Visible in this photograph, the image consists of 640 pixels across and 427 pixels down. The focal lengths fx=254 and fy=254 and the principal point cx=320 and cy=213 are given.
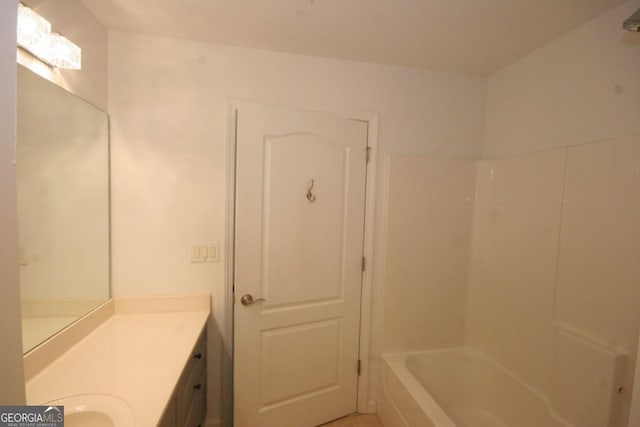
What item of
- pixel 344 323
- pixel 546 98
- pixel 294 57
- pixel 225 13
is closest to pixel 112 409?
pixel 344 323

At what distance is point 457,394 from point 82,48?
298 centimetres

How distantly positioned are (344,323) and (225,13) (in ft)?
6.18

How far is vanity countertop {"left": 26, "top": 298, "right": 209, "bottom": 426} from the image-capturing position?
845 millimetres

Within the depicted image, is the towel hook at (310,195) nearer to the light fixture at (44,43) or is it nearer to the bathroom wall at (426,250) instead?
the bathroom wall at (426,250)

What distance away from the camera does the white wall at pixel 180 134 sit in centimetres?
143

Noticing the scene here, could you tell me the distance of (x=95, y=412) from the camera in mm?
793

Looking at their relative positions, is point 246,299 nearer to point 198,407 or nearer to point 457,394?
point 198,407

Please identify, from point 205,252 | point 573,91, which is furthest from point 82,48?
point 573,91

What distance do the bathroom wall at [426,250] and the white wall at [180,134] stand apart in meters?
0.72

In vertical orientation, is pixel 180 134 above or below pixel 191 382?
above

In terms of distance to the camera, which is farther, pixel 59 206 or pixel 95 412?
pixel 59 206

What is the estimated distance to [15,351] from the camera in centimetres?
43

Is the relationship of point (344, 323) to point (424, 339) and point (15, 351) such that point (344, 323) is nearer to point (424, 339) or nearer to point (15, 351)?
point (424, 339)

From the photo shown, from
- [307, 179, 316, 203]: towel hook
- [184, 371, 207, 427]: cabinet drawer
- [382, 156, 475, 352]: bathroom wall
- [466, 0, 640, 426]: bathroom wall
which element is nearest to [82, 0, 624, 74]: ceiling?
[466, 0, 640, 426]: bathroom wall
